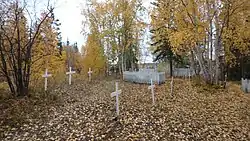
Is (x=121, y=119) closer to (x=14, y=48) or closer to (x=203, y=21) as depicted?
(x=14, y=48)

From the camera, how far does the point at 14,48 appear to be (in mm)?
11164

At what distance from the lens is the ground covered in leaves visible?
765 cm

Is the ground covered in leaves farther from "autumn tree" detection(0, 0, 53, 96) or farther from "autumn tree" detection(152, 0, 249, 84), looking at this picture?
"autumn tree" detection(152, 0, 249, 84)

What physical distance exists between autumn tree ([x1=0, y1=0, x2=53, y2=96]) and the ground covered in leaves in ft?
3.57

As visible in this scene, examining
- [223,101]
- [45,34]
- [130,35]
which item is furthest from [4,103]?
[130,35]

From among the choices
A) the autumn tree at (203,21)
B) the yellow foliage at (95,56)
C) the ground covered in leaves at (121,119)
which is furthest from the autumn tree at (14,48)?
the yellow foliage at (95,56)

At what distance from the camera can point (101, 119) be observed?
8734mm

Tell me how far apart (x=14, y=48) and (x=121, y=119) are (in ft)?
18.8

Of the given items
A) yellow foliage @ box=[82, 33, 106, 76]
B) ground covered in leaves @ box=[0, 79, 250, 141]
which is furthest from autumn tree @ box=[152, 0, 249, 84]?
yellow foliage @ box=[82, 33, 106, 76]

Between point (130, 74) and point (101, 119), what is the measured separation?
12.4 m

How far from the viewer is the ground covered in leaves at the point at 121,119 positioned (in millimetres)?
7652

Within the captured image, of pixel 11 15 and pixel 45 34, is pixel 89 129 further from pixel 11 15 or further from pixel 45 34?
pixel 45 34

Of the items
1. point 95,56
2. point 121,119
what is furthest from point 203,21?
point 95,56

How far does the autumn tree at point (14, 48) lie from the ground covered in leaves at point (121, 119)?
1.09 metres
